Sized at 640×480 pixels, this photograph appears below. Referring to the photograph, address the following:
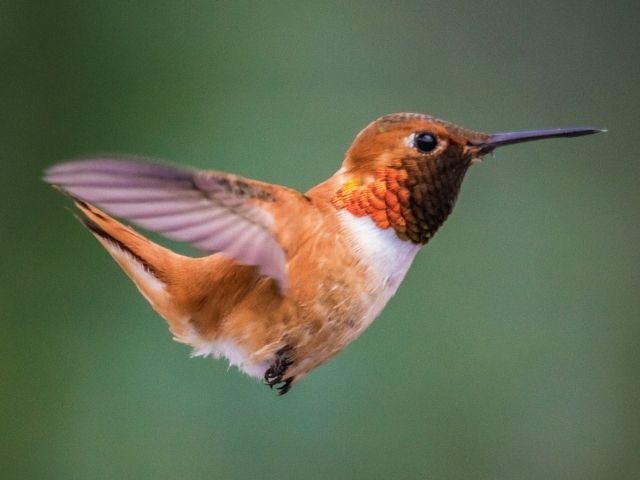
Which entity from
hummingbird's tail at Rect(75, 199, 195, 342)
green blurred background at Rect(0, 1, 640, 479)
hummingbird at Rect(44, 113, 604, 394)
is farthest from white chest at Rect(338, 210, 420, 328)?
green blurred background at Rect(0, 1, 640, 479)

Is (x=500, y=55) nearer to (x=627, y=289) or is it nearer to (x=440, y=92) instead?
(x=440, y=92)

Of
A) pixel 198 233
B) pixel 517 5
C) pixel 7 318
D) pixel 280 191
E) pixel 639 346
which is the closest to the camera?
pixel 198 233

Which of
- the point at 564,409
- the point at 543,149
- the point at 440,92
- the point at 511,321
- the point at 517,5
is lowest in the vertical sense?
the point at 564,409

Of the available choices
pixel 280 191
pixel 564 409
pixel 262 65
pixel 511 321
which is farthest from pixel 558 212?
pixel 280 191

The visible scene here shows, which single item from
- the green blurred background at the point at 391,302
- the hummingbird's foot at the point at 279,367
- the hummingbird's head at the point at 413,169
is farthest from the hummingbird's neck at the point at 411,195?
the green blurred background at the point at 391,302

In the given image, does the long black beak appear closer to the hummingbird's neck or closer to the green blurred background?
the hummingbird's neck
